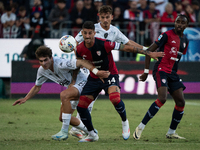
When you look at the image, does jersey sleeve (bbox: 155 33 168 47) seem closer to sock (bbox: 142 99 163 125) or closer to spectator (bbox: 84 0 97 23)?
sock (bbox: 142 99 163 125)

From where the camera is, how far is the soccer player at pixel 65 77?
5.94 metres

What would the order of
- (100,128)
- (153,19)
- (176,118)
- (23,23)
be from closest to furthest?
(176,118), (100,128), (153,19), (23,23)

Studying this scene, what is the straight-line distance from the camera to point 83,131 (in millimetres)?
6629

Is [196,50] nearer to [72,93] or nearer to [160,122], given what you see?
[160,122]

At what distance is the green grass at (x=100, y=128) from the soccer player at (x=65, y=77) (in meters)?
0.35

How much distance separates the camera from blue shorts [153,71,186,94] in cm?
652

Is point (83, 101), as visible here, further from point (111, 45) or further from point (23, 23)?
point (23, 23)

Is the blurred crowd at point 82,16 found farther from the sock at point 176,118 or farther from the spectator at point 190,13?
the sock at point 176,118

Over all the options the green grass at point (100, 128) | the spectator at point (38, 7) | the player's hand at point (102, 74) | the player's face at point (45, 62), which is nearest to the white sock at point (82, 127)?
the green grass at point (100, 128)

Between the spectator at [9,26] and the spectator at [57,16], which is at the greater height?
the spectator at [57,16]

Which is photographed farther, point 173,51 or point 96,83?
point 173,51

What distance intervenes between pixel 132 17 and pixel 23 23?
15.7ft

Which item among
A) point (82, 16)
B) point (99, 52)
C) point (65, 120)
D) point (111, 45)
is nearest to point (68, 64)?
point (99, 52)

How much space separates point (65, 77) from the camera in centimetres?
635
